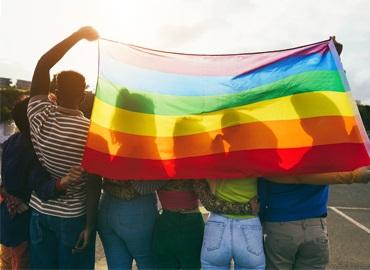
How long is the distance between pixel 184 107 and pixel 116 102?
1.69 ft

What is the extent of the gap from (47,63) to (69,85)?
0.23m

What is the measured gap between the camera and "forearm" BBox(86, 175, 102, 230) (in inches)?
122

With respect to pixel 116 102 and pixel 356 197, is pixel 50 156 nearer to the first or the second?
pixel 116 102

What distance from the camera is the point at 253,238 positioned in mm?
2934

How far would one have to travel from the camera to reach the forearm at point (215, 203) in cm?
299

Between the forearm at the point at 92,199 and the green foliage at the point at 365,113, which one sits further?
the green foliage at the point at 365,113

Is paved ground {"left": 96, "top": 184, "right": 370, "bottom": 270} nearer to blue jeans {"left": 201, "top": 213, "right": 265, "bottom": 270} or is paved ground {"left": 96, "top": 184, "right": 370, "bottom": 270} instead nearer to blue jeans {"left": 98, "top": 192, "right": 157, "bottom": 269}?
blue jeans {"left": 98, "top": 192, "right": 157, "bottom": 269}

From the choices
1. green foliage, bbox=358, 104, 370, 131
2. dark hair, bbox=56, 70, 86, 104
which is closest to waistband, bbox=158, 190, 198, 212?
dark hair, bbox=56, 70, 86, 104

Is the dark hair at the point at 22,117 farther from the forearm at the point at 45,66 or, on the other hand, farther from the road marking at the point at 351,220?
the road marking at the point at 351,220

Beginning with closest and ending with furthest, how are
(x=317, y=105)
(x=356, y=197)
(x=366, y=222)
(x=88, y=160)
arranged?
(x=88, y=160), (x=317, y=105), (x=366, y=222), (x=356, y=197)

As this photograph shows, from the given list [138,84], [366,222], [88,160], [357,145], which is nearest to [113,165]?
[88,160]

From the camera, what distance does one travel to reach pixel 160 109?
3354mm

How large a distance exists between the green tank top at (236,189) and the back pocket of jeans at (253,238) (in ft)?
0.63

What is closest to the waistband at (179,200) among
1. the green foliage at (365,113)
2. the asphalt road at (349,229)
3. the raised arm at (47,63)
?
the raised arm at (47,63)
